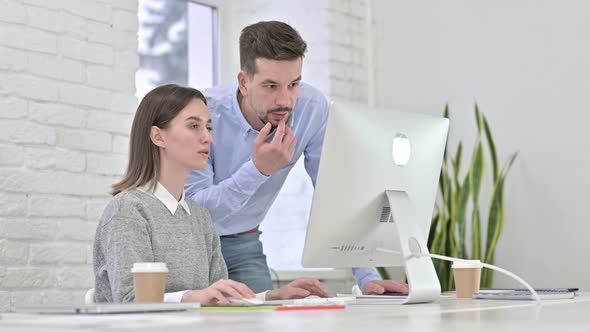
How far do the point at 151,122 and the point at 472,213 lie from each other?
1.94m

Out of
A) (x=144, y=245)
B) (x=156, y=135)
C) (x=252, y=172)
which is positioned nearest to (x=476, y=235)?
(x=252, y=172)

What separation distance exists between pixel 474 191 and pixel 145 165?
1.89 metres

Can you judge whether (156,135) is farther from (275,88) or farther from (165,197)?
(275,88)

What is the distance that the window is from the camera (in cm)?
367

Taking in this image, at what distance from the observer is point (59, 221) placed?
110 inches

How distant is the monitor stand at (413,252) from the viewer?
182 cm

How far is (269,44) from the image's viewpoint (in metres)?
2.49

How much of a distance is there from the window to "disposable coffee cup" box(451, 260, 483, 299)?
1.88 meters

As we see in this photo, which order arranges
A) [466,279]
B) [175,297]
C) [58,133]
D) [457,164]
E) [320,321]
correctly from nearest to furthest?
[320,321], [175,297], [466,279], [58,133], [457,164]

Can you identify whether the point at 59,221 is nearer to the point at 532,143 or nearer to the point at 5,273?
the point at 5,273

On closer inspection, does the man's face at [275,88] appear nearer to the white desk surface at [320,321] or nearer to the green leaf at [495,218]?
the white desk surface at [320,321]

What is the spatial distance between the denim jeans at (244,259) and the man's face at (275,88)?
1.26 ft

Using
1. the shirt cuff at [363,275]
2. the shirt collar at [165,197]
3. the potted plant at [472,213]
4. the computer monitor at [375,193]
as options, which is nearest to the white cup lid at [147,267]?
the computer monitor at [375,193]

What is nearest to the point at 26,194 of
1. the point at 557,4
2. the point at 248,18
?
the point at 248,18
